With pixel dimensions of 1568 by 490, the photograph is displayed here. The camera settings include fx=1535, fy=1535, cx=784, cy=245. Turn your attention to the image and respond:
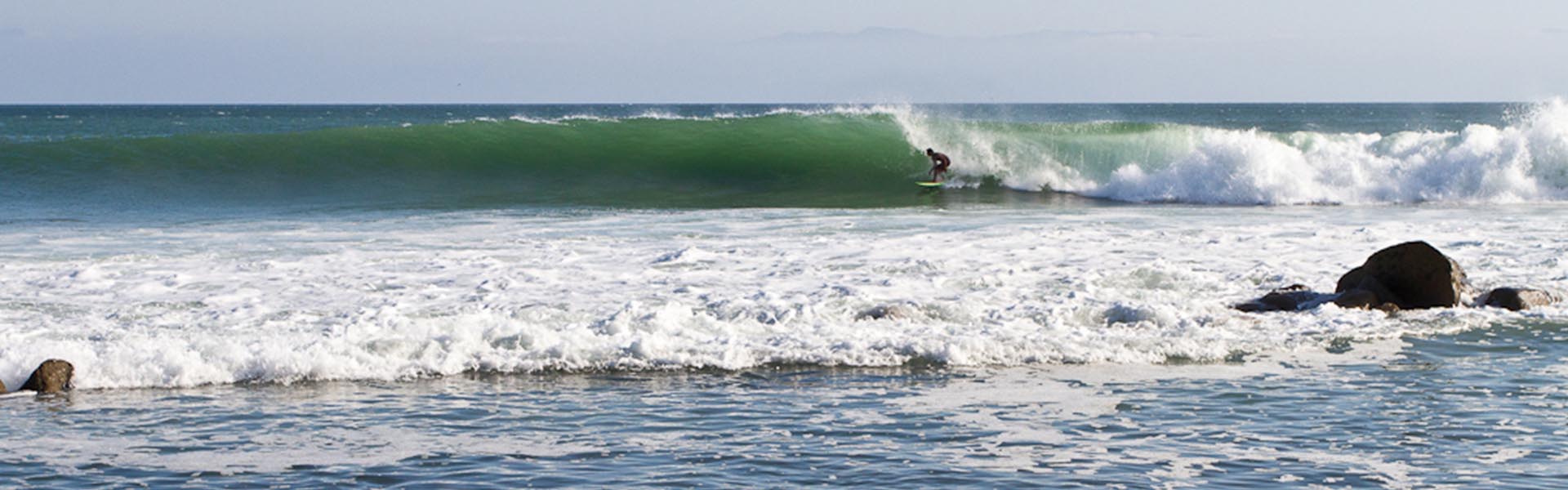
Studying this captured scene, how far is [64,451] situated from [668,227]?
1004cm

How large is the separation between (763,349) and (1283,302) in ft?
13.0

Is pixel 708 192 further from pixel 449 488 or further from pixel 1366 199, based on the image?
pixel 449 488

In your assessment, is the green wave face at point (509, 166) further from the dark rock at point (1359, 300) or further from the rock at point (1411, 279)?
the dark rock at point (1359, 300)

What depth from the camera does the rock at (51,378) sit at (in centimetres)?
793

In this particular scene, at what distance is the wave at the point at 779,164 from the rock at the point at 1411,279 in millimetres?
11121

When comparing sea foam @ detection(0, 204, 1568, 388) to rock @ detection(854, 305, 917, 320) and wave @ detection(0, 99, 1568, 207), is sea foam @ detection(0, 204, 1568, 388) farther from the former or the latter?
wave @ detection(0, 99, 1568, 207)

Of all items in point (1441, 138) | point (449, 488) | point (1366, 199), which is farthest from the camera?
point (1441, 138)

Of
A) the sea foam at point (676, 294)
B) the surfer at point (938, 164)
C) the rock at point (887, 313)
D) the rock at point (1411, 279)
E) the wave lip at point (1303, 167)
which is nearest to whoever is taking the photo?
the sea foam at point (676, 294)

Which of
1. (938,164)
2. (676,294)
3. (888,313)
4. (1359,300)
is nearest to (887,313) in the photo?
(888,313)

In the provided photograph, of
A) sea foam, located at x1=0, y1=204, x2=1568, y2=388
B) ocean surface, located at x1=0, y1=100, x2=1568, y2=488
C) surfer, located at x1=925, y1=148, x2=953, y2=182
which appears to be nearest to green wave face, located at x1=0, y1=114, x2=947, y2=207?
surfer, located at x1=925, y1=148, x2=953, y2=182

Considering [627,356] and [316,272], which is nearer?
[627,356]

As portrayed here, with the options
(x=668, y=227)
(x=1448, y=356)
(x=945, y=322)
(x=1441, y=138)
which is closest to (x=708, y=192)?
(x=668, y=227)

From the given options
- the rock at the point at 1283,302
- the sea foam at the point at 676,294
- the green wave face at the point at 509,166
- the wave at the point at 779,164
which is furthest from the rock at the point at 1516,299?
the wave at the point at 779,164

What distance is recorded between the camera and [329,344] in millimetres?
8836
